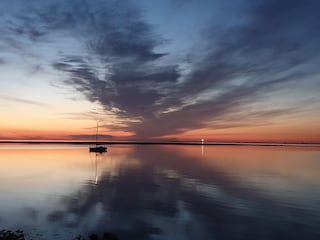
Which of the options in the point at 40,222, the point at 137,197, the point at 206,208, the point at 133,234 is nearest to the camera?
the point at 133,234

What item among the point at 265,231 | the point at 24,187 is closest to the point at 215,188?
the point at 265,231

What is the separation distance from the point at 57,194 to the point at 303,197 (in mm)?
30429

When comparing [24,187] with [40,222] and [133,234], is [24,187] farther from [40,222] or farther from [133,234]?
[133,234]

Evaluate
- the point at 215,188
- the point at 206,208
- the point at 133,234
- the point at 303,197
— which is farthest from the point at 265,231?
the point at 215,188

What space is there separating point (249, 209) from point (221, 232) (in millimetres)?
8663

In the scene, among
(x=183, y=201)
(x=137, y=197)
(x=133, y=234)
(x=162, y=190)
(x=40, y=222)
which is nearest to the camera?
(x=133, y=234)

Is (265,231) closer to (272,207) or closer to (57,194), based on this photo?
(272,207)

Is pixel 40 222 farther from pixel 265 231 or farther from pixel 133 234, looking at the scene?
pixel 265 231

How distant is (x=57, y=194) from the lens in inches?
1518

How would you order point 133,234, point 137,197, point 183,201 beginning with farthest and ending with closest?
1. point 137,197
2. point 183,201
3. point 133,234

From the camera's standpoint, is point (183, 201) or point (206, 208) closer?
point (206, 208)

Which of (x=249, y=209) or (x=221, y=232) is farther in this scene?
(x=249, y=209)

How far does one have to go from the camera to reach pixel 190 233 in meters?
23.0

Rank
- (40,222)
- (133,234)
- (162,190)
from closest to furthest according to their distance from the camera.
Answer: (133,234)
(40,222)
(162,190)
